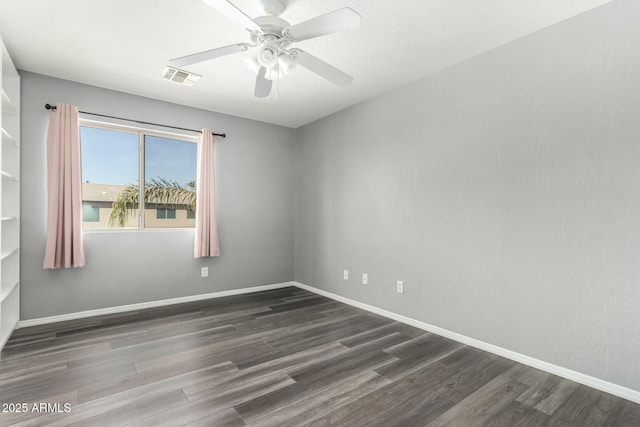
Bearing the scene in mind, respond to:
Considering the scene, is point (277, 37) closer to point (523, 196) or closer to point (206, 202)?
point (523, 196)

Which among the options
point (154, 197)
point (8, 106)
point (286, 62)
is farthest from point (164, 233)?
point (286, 62)

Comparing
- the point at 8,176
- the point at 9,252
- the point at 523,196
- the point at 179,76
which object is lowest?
the point at 9,252

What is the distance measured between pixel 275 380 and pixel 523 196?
89.6 inches

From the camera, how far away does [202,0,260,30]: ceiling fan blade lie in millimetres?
1537

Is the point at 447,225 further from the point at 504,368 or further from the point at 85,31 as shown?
the point at 85,31

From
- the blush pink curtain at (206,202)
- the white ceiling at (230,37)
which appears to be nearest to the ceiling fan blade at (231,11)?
the white ceiling at (230,37)

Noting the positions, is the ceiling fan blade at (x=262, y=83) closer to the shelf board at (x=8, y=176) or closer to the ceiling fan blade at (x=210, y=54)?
the ceiling fan blade at (x=210, y=54)

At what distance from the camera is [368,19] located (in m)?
2.26

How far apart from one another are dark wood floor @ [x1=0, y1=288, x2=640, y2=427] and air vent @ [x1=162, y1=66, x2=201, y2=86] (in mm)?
2486

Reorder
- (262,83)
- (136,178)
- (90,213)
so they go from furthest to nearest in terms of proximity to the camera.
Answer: (136,178) → (90,213) → (262,83)

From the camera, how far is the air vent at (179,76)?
3.06 meters

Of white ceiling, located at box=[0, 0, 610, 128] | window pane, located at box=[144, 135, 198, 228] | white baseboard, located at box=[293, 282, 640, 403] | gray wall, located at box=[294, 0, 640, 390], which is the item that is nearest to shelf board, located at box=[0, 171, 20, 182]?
white ceiling, located at box=[0, 0, 610, 128]

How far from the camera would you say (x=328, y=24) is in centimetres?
172

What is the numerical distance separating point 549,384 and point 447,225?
138cm
